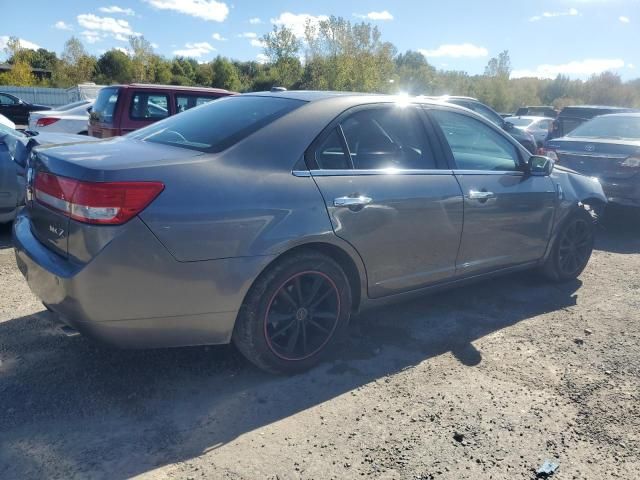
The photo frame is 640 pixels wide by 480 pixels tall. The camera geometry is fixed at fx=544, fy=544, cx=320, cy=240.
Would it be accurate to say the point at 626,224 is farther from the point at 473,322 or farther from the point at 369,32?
the point at 369,32

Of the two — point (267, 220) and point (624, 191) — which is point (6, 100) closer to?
point (624, 191)

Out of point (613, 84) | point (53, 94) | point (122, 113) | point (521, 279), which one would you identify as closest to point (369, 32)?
point (53, 94)

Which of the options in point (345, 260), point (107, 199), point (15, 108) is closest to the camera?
point (107, 199)

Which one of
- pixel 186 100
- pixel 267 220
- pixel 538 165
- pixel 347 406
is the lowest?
pixel 347 406

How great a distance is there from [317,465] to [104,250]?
4.56 ft

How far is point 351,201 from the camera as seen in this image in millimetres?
3217

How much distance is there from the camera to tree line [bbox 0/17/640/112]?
127 feet

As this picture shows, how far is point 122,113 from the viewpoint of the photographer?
8.74 metres

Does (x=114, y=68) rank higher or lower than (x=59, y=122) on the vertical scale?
higher

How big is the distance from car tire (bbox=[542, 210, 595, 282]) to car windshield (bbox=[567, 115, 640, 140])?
3.87m

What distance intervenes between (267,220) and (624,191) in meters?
6.13

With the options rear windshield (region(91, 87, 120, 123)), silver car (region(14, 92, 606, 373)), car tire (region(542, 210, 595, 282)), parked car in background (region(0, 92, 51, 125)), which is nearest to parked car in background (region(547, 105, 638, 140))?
car tire (region(542, 210, 595, 282))

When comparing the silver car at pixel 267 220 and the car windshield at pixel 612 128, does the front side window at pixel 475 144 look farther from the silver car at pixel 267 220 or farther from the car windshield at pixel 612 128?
the car windshield at pixel 612 128

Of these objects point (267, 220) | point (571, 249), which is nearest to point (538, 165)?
point (571, 249)
